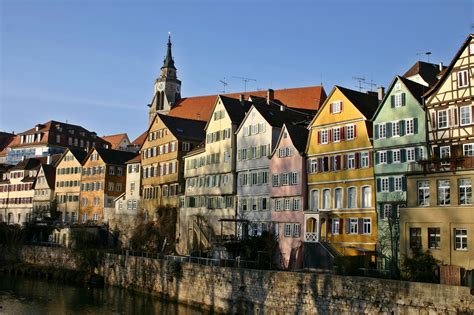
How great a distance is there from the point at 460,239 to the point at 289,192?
58.2ft

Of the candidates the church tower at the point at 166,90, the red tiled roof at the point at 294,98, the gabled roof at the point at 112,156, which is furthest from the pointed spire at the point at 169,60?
the gabled roof at the point at 112,156

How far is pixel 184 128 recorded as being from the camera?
67.8 metres

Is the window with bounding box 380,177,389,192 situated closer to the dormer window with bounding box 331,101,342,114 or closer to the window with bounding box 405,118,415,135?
the window with bounding box 405,118,415,135

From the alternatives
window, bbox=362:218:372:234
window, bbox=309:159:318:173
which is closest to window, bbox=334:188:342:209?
window, bbox=362:218:372:234

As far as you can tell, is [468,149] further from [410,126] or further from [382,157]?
[382,157]

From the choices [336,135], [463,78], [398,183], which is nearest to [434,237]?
[398,183]

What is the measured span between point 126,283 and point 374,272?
1001 inches

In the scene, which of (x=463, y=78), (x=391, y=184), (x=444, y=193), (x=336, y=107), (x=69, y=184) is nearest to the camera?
(x=444, y=193)

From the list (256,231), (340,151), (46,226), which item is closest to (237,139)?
(256,231)

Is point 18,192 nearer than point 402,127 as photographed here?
No

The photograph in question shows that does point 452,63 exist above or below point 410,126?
above

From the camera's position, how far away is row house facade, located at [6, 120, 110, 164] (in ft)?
364

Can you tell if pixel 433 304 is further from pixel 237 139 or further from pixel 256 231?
pixel 237 139

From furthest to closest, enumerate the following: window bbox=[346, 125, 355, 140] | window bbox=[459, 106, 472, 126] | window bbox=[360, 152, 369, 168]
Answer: window bbox=[346, 125, 355, 140], window bbox=[360, 152, 369, 168], window bbox=[459, 106, 472, 126]
